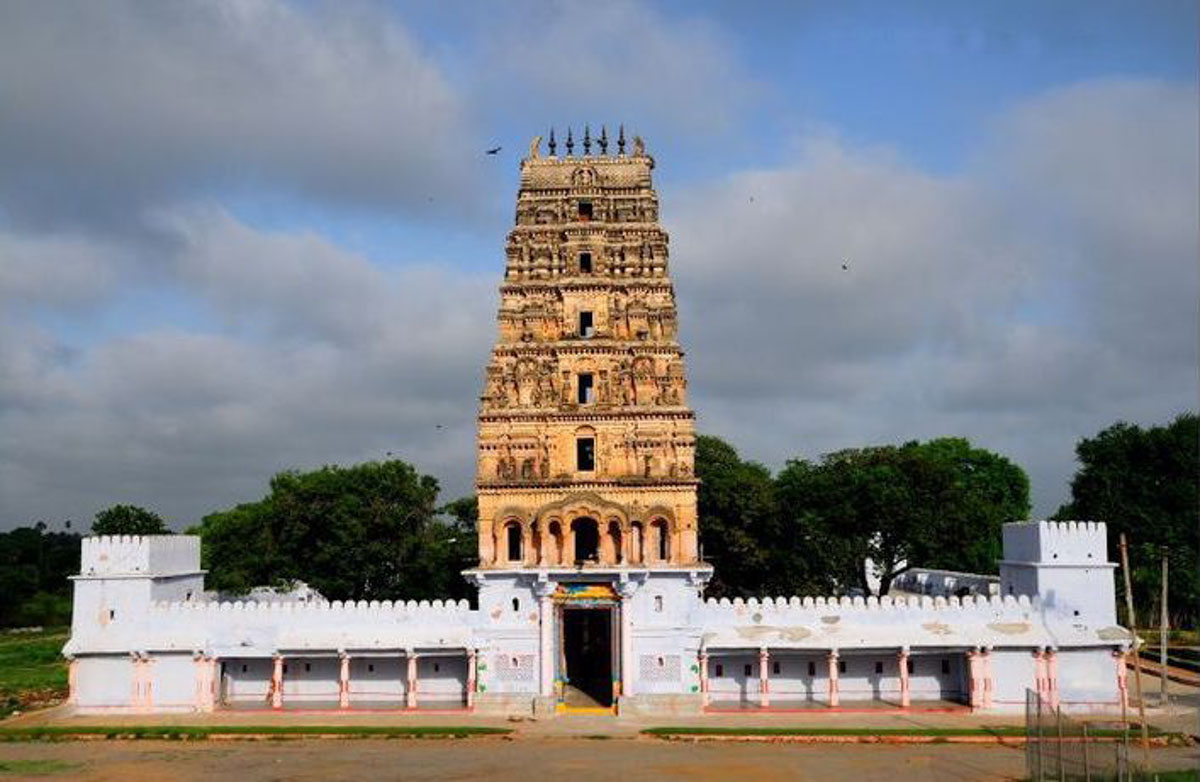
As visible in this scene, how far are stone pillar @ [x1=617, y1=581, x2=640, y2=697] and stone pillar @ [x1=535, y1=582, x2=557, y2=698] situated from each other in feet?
8.46

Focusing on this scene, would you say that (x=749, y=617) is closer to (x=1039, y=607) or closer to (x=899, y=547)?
(x=1039, y=607)

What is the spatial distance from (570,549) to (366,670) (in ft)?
31.6

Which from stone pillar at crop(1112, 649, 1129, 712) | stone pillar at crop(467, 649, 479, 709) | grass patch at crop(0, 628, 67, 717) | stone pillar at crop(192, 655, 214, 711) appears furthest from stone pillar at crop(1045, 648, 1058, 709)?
grass patch at crop(0, 628, 67, 717)

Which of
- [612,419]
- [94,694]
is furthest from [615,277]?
[94,694]

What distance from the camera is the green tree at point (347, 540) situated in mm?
55469

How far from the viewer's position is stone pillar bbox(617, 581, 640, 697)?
126 ft

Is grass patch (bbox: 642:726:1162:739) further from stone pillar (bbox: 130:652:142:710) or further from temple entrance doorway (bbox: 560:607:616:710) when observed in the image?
stone pillar (bbox: 130:652:142:710)

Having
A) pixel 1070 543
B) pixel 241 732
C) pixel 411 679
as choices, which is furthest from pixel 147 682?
pixel 1070 543

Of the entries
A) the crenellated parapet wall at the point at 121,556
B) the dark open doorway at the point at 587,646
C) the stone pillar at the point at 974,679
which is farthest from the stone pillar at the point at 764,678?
the crenellated parapet wall at the point at 121,556

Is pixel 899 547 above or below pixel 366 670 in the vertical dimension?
above

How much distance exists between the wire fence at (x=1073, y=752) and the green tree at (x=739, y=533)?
3005 centimetres

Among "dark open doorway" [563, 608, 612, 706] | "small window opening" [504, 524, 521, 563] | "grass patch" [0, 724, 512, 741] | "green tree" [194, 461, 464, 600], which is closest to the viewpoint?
"grass patch" [0, 724, 512, 741]

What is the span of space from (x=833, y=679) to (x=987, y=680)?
5.71 meters

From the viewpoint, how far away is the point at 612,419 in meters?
40.8
